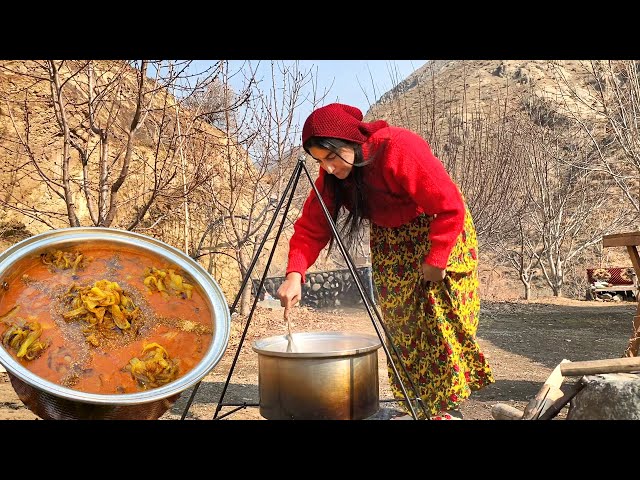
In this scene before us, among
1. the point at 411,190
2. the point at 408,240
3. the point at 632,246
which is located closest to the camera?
the point at 411,190

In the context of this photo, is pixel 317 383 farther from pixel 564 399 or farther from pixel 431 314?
pixel 564 399

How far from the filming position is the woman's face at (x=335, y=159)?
2.37 m

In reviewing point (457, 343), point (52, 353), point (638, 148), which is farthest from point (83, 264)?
point (638, 148)

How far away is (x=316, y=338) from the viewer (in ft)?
8.54

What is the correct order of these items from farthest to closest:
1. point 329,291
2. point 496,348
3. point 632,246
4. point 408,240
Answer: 1. point 329,291
2. point 496,348
3. point 632,246
4. point 408,240

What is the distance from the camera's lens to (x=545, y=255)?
1994 centimetres

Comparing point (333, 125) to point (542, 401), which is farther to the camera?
point (542, 401)

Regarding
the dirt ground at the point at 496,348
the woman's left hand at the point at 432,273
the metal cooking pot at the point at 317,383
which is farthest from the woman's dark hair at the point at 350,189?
the dirt ground at the point at 496,348

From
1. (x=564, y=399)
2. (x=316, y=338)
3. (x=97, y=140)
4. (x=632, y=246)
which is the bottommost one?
(x=564, y=399)

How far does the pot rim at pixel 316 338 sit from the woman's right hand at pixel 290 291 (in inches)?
6.4

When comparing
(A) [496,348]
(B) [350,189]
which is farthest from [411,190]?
(A) [496,348]

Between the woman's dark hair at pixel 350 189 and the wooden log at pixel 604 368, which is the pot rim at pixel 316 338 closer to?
the woman's dark hair at pixel 350 189

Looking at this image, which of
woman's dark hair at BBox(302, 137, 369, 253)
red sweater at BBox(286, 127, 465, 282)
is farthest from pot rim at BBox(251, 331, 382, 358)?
woman's dark hair at BBox(302, 137, 369, 253)

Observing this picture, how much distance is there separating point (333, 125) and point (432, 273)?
2.45 ft
